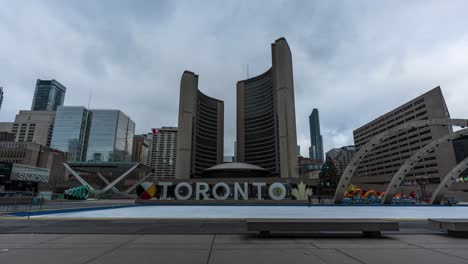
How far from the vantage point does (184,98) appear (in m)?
151

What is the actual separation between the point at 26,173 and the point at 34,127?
146 metres

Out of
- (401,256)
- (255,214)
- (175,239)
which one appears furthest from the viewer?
(255,214)

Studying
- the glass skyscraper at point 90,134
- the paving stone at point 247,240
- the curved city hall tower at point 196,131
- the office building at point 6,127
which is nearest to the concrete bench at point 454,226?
the paving stone at point 247,240

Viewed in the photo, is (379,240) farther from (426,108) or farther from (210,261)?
(426,108)

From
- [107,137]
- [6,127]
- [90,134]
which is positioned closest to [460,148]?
[107,137]

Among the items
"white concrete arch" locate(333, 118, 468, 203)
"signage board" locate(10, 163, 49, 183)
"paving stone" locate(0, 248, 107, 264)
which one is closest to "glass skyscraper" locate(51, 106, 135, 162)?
"signage board" locate(10, 163, 49, 183)

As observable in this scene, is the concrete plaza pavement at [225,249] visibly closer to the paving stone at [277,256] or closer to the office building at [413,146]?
the paving stone at [277,256]

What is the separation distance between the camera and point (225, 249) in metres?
6.40

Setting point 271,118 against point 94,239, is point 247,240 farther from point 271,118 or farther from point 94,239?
point 271,118

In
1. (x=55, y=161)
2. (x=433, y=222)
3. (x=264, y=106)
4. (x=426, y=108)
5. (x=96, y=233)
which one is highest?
(x=264, y=106)

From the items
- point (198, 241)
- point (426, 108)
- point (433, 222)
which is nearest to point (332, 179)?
point (433, 222)

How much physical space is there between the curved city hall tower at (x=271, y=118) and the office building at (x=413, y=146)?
34.9 m

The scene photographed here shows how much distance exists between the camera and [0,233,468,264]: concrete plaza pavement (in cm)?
538

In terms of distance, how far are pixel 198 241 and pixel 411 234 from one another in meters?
7.47
